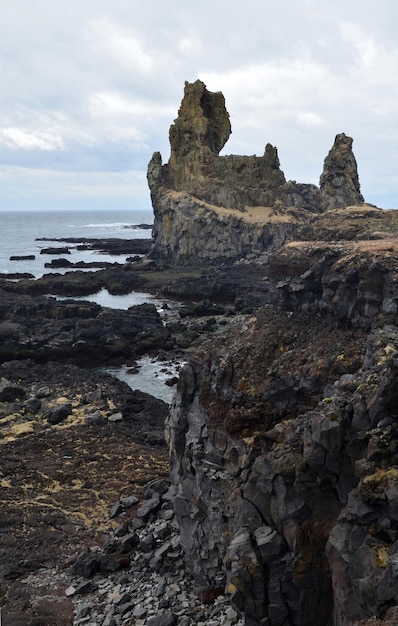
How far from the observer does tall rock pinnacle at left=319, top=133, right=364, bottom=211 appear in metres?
122

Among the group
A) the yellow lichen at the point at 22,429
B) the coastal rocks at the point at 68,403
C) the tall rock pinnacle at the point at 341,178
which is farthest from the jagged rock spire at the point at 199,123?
the yellow lichen at the point at 22,429

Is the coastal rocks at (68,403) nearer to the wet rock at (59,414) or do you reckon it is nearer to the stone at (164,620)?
the wet rock at (59,414)

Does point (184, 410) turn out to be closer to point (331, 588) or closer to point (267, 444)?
point (267, 444)

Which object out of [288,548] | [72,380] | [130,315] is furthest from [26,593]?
[130,315]

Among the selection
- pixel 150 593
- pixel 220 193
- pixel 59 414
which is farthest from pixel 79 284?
pixel 150 593

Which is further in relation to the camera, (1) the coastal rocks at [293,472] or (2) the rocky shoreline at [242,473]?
(2) the rocky shoreline at [242,473]

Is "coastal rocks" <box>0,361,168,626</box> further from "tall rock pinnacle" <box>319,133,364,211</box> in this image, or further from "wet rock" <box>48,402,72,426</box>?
"tall rock pinnacle" <box>319,133,364,211</box>

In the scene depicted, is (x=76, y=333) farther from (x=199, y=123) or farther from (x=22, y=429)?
(x=199, y=123)

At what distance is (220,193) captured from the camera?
120 metres

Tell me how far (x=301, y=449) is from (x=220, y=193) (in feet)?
359

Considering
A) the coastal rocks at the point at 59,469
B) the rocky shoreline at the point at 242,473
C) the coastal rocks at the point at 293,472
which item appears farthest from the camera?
the coastal rocks at the point at 59,469

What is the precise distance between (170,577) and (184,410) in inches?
249

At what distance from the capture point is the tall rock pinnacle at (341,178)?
122m

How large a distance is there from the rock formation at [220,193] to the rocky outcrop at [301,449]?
90188 mm
